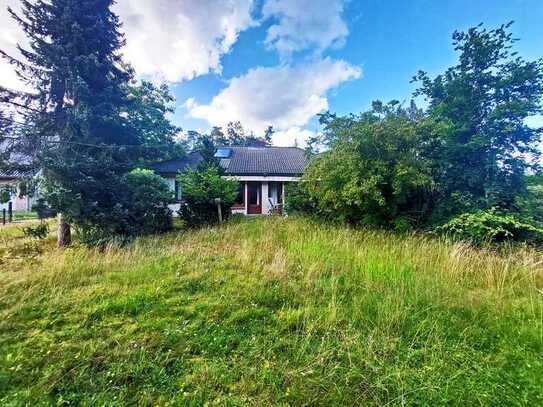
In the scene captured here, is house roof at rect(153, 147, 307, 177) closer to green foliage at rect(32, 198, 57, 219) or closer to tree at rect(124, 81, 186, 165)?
tree at rect(124, 81, 186, 165)

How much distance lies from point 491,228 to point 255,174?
12.6 meters

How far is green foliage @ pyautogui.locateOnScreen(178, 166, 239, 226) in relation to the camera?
979 centimetres

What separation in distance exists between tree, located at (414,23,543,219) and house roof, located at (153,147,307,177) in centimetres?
918

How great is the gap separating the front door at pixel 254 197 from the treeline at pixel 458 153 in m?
9.49

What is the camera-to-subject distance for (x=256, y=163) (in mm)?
17484

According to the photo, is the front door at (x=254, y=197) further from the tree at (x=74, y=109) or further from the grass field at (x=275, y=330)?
the grass field at (x=275, y=330)

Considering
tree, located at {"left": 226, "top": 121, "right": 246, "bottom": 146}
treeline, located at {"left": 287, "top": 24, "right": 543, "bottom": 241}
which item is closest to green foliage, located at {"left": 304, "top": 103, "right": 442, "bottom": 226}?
treeline, located at {"left": 287, "top": 24, "right": 543, "bottom": 241}

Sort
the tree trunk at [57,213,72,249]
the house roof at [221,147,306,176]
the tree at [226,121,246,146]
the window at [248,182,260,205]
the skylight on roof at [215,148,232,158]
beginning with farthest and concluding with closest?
the tree at [226,121,246,146], the skylight on roof at [215,148,232,158], the window at [248,182,260,205], the house roof at [221,147,306,176], the tree trunk at [57,213,72,249]

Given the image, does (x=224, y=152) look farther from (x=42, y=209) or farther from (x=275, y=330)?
(x=275, y=330)

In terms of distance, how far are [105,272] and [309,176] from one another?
705 centimetres

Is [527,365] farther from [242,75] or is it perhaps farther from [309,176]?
[242,75]

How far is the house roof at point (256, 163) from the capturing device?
53.2ft

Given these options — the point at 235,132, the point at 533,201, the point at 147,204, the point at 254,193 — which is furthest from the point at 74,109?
the point at 235,132

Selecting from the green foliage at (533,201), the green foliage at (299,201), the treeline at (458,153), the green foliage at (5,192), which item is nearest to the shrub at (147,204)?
the green foliage at (5,192)
